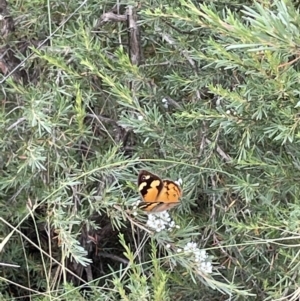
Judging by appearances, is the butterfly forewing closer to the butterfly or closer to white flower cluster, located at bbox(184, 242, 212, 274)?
the butterfly

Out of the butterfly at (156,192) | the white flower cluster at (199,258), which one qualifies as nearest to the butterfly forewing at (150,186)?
the butterfly at (156,192)

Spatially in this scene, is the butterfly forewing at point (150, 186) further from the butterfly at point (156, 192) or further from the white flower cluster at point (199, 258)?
the white flower cluster at point (199, 258)

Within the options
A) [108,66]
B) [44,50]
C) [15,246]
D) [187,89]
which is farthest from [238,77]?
[15,246]

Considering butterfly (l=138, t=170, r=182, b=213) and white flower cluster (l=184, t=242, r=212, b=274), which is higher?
butterfly (l=138, t=170, r=182, b=213)

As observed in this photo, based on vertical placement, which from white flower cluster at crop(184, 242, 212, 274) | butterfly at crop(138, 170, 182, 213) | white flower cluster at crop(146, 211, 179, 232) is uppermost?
butterfly at crop(138, 170, 182, 213)

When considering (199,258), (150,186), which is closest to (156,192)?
(150,186)

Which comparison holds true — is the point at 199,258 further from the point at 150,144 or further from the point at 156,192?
the point at 150,144

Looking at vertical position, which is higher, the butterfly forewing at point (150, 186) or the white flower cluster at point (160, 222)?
the butterfly forewing at point (150, 186)

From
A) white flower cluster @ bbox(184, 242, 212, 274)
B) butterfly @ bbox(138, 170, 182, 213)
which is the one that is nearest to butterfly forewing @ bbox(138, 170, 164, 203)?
butterfly @ bbox(138, 170, 182, 213)

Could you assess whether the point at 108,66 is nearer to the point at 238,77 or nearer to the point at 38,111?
the point at 38,111
